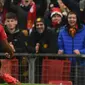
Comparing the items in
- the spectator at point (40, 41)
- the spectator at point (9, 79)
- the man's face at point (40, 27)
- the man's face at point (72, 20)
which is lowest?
the spectator at point (9, 79)

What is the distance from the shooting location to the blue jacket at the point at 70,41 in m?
8.65

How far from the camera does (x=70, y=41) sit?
8.68 m

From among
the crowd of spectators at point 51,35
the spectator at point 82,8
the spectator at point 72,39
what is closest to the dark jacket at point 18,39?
the crowd of spectators at point 51,35

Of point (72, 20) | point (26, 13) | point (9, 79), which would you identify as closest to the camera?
point (9, 79)

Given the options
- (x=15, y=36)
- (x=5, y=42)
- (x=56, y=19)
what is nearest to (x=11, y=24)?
(x=15, y=36)

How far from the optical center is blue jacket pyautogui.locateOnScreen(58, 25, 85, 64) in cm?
865

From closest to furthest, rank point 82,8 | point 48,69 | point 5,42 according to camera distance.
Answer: point 5,42 → point 48,69 → point 82,8

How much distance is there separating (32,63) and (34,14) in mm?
2323

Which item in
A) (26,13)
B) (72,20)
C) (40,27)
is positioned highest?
(26,13)

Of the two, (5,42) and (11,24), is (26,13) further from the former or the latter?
(5,42)

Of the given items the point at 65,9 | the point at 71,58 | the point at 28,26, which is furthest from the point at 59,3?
the point at 71,58

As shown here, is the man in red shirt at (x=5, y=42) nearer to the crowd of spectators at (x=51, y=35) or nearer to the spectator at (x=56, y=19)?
the crowd of spectators at (x=51, y=35)

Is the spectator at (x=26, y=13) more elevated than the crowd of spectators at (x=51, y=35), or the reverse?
the spectator at (x=26, y=13)

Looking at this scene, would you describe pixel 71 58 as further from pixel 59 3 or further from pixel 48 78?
pixel 59 3
